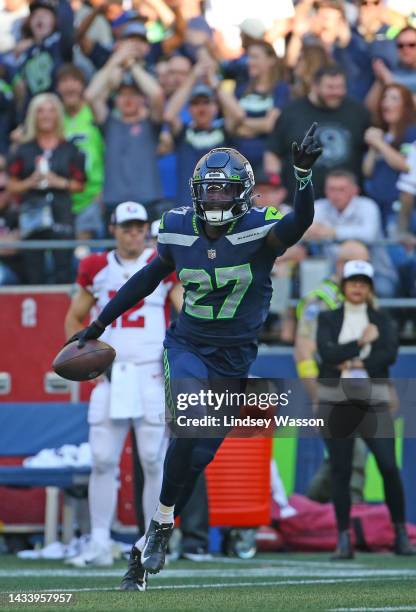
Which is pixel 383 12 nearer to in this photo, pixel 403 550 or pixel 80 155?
pixel 80 155

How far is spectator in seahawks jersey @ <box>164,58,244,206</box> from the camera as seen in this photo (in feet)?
38.4

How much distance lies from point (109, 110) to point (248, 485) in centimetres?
381

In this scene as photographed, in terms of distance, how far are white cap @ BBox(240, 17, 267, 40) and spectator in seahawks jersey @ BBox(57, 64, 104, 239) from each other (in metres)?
1.47

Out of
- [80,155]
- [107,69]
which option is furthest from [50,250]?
[107,69]

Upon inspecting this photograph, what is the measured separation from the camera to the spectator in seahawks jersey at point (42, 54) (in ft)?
41.2

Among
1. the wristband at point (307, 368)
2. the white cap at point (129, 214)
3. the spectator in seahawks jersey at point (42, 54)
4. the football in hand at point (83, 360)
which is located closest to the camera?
the football in hand at point (83, 360)

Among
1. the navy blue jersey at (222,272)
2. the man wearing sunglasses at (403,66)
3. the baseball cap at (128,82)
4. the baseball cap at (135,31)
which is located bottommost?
the navy blue jersey at (222,272)

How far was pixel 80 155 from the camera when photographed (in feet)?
38.4

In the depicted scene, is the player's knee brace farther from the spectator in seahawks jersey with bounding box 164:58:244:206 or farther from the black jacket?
the spectator in seahawks jersey with bounding box 164:58:244:206

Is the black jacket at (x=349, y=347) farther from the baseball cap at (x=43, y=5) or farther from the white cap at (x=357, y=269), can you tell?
the baseball cap at (x=43, y=5)

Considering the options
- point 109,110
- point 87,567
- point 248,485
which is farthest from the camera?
point 109,110

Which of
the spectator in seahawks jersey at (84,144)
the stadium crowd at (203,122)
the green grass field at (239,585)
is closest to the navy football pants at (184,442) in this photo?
the green grass field at (239,585)

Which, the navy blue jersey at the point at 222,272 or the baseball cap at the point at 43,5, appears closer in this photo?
the navy blue jersey at the point at 222,272

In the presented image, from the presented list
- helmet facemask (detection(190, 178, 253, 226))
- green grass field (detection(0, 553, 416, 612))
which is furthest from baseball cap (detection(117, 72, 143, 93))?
helmet facemask (detection(190, 178, 253, 226))
